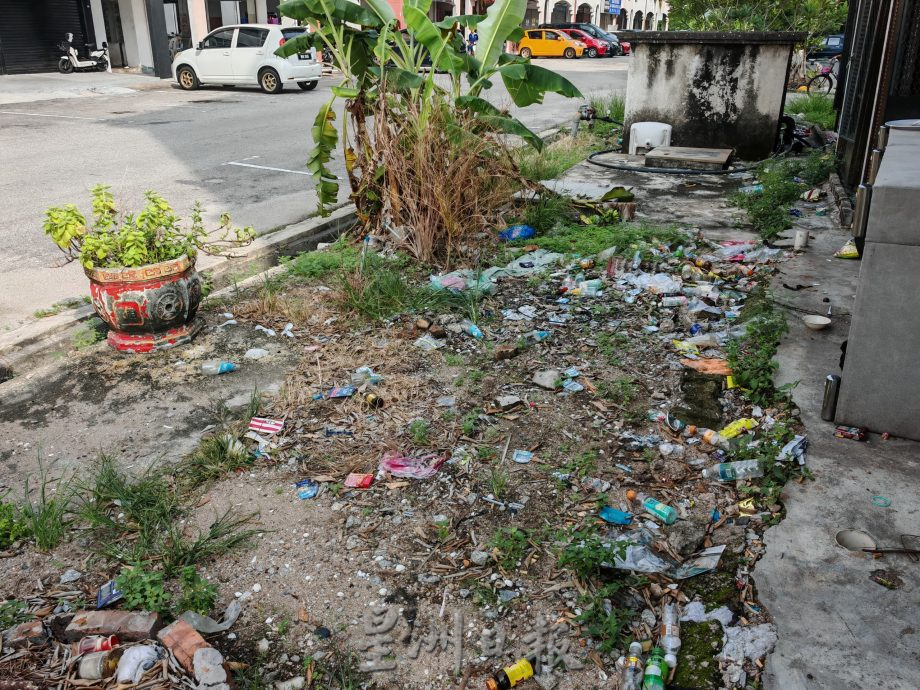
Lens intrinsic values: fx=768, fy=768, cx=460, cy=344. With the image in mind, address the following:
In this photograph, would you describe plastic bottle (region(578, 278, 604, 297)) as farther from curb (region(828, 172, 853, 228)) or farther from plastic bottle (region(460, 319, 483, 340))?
curb (region(828, 172, 853, 228))

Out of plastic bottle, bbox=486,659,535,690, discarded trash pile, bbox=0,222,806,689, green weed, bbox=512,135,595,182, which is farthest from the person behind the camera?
green weed, bbox=512,135,595,182

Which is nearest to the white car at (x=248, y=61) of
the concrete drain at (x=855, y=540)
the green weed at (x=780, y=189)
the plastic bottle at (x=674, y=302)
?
the green weed at (x=780, y=189)

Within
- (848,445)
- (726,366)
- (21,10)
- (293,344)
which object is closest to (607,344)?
(726,366)

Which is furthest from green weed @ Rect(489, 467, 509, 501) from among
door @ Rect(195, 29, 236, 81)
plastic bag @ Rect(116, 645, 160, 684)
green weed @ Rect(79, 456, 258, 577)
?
door @ Rect(195, 29, 236, 81)

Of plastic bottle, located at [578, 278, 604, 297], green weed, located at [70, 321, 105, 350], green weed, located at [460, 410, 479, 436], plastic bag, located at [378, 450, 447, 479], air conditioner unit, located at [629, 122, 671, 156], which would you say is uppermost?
air conditioner unit, located at [629, 122, 671, 156]

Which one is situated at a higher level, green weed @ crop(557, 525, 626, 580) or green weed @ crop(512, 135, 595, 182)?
green weed @ crop(512, 135, 595, 182)

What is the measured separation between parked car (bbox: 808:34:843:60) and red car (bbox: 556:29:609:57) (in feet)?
49.2

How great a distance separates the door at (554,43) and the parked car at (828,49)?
1575 centimetres

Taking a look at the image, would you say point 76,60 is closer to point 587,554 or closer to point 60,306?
point 60,306

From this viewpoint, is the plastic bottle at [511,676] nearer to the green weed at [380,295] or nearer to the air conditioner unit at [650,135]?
the green weed at [380,295]

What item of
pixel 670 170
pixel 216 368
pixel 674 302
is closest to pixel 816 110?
pixel 670 170

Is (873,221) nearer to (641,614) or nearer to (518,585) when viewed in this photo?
(641,614)

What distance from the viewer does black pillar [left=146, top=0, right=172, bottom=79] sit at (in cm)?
2608

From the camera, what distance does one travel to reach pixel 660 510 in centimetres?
325
